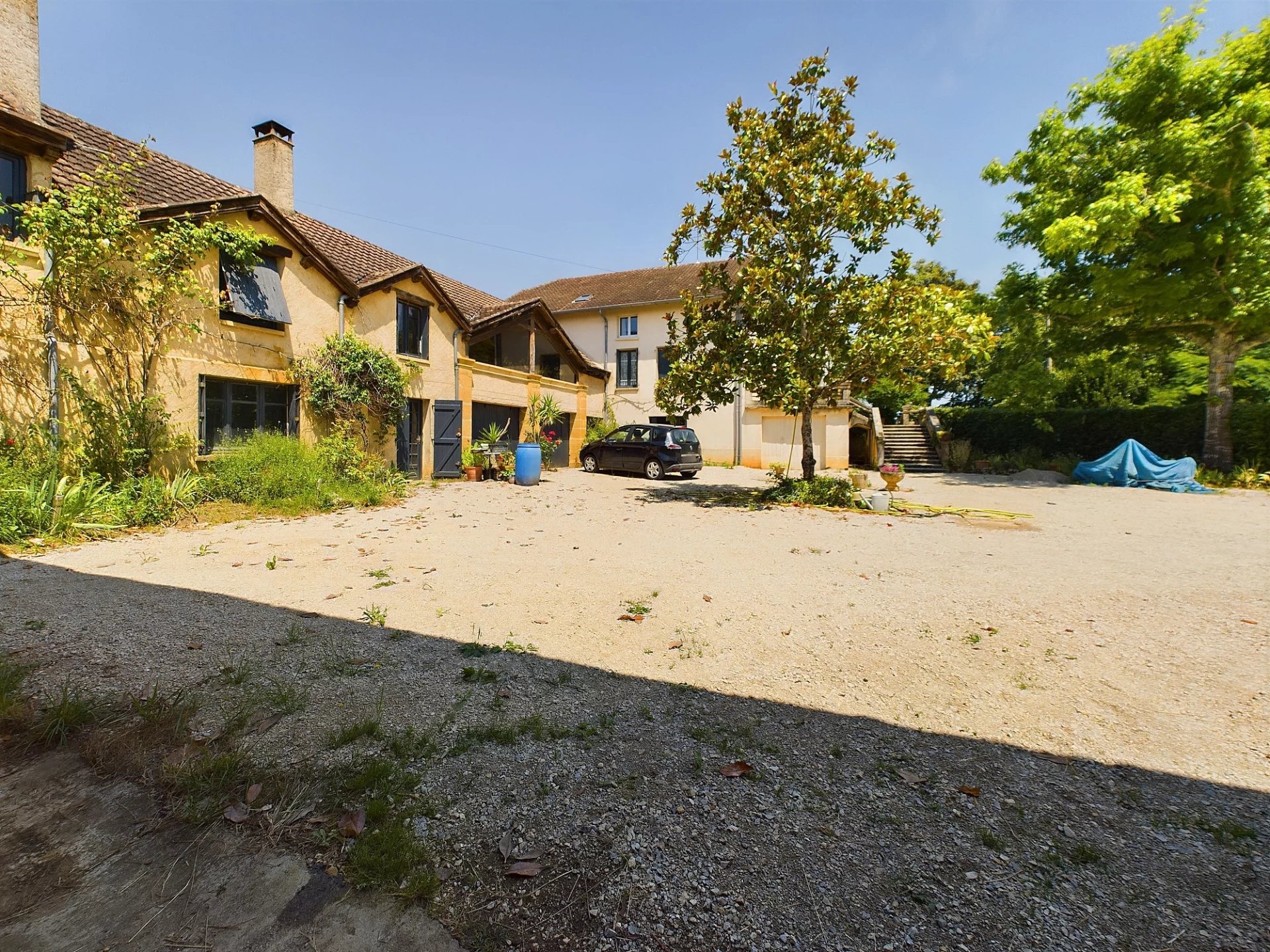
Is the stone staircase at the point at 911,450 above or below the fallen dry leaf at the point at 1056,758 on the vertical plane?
above

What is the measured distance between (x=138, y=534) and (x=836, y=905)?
30.6 ft

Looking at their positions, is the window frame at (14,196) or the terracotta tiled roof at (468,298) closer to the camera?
the window frame at (14,196)

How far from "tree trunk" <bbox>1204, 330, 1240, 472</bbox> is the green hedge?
55 cm

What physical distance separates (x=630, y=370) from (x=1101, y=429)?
732 inches

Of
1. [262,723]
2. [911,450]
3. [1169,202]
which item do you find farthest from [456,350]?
[911,450]

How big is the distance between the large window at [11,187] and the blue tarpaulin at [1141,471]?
2398cm

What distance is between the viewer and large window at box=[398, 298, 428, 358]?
15609 mm

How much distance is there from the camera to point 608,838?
2.19m

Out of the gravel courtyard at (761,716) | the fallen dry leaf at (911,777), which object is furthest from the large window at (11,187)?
the fallen dry leaf at (911,777)

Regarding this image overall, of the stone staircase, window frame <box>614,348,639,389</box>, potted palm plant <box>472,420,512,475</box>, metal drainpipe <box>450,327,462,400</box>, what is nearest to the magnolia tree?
metal drainpipe <box>450,327,462,400</box>

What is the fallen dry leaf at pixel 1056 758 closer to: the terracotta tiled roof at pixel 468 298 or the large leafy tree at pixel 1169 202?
the large leafy tree at pixel 1169 202

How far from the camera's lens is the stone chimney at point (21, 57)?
8672mm

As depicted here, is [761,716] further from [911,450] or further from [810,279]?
[911,450]

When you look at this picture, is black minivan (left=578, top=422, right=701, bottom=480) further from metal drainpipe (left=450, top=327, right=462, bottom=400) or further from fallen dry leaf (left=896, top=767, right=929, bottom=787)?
fallen dry leaf (left=896, top=767, right=929, bottom=787)
